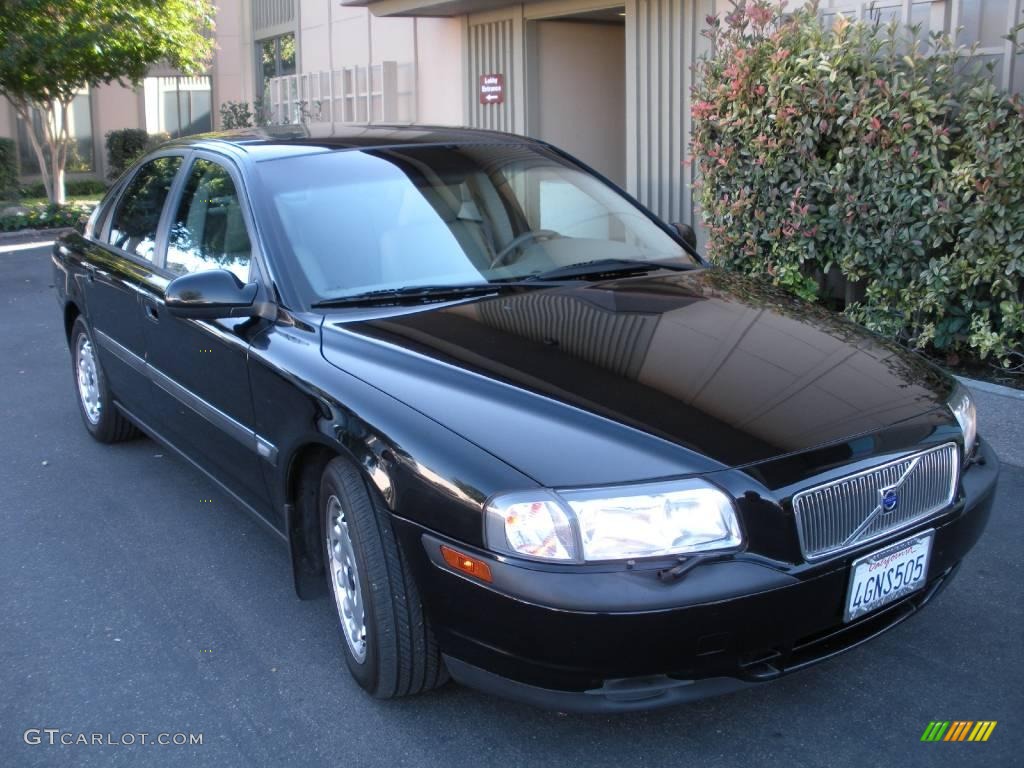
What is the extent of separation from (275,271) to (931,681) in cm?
252

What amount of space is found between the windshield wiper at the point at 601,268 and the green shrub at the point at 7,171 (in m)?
18.8

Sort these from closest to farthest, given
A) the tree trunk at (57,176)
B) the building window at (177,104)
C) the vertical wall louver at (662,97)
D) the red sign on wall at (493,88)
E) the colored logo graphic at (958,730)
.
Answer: the colored logo graphic at (958,730) < the vertical wall louver at (662,97) < the red sign on wall at (493,88) < the tree trunk at (57,176) < the building window at (177,104)

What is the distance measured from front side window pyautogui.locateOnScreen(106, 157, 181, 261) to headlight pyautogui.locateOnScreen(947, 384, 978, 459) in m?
3.34

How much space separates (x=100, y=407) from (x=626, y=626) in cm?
413

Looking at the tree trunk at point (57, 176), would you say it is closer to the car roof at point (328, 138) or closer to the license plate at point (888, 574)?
the car roof at point (328, 138)

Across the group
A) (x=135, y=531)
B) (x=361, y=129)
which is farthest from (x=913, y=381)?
(x=135, y=531)

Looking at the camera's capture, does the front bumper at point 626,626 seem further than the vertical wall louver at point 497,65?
No

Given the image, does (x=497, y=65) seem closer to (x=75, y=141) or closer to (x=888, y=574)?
(x=888, y=574)

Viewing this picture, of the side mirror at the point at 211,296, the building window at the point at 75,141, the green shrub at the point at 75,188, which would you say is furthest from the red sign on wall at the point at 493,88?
the building window at the point at 75,141

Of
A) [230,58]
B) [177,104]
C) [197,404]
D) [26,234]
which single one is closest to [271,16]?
[230,58]

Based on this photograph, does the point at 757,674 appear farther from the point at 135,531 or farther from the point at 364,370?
the point at 135,531

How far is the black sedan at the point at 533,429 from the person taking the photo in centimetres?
264

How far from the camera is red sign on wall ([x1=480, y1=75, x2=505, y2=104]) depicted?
11.3 m

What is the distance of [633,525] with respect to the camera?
262 centimetres
